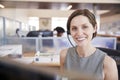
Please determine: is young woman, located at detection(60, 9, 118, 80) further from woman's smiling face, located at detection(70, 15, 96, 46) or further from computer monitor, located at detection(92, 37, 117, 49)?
computer monitor, located at detection(92, 37, 117, 49)

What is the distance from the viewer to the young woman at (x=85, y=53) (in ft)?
3.68

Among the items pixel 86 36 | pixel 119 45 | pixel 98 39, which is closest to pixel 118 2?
pixel 119 45

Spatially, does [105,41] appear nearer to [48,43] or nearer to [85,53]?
[48,43]

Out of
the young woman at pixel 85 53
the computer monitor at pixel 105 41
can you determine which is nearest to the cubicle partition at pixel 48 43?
the computer monitor at pixel 105 41

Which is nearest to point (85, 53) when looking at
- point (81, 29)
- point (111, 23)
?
point (81, 29)

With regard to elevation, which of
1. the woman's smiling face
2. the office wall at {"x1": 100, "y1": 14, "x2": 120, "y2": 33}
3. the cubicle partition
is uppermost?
the office wall at {"x1": 100, "y1": 14, "x2": 120, "y2": 33}

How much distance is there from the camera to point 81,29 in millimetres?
1238

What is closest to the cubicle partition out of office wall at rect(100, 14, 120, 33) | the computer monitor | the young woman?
the computer monitor

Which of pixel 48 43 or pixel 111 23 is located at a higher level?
pixel 111 23

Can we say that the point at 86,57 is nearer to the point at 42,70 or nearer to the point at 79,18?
the point at 79,18

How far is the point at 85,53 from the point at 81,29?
152 millimetres

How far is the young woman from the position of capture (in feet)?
3.68

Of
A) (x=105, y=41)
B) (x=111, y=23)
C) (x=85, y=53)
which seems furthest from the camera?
(x=111, y=23)

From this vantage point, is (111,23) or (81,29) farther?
(111,23)
